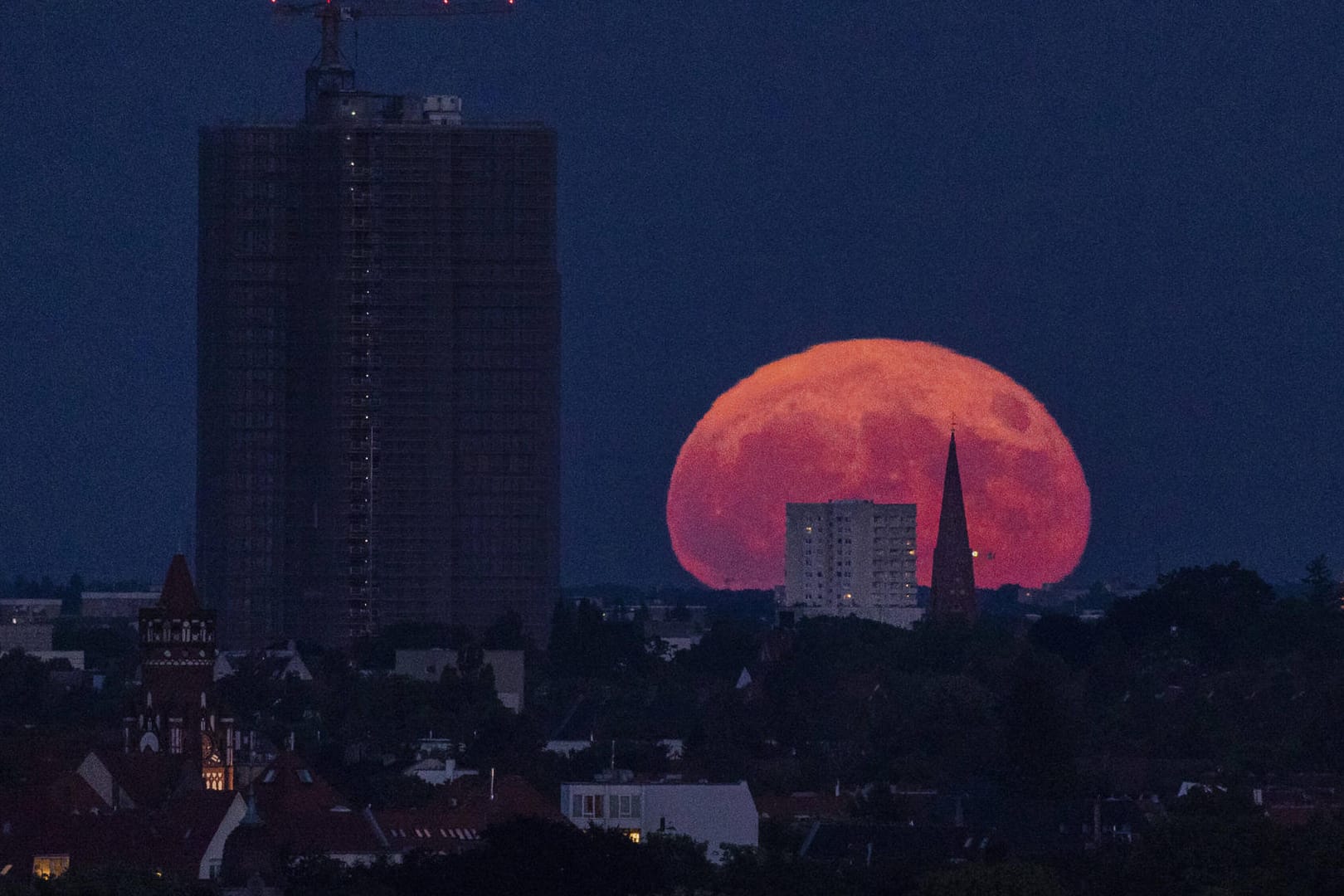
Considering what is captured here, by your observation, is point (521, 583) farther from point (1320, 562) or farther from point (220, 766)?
point (220, 766)

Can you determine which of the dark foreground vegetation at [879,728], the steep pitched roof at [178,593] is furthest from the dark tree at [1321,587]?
the steep pitched roof at [178,593]

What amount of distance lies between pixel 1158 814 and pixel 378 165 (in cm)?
9110

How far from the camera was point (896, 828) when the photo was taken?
326 ft

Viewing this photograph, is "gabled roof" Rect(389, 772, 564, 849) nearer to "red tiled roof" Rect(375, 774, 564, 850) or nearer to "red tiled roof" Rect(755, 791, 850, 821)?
"red tiled roof" Rect(375, 774, 564, 850)

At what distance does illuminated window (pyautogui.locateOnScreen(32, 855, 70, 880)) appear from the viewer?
285 feet

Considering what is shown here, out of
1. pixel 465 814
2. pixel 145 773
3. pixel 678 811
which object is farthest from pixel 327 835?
pixel 145 773

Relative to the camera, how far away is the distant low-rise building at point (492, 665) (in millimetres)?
165750

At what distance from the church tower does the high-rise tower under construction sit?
Answer: 68.8m

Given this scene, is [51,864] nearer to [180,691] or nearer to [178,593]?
[180,691]

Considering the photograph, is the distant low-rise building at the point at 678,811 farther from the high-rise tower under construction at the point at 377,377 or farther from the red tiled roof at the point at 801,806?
the high-rise tower under construction at the point at 377,377

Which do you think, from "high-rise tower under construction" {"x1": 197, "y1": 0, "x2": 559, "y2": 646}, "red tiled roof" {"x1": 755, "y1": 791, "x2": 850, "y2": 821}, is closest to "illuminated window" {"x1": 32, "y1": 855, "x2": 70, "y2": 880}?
"red tiled roof" {"x1": 755, "y1": 791, "x2": 850, "y2": 821}

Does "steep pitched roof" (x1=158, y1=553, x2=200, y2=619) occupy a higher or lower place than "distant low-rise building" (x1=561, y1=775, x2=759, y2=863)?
higher

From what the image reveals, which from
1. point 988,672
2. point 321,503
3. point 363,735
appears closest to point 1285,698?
point 988,672

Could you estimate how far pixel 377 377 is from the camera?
189 meters
